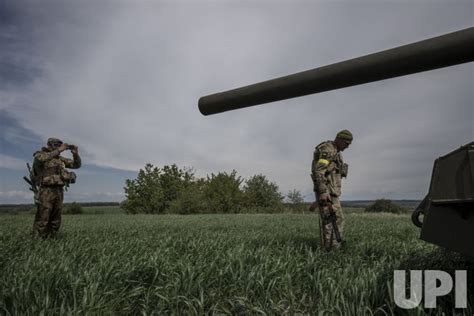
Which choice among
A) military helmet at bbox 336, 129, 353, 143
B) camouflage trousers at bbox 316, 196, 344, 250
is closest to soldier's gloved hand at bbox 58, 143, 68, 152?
camouflage trousers at bbox 316, 196, 344, 250

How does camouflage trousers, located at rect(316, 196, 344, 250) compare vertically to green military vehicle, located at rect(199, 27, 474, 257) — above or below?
below

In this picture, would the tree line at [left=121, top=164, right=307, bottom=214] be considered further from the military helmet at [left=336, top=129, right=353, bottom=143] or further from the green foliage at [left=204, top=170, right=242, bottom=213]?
the military helmet at [left=336, top=129, right=353, bottom=143]

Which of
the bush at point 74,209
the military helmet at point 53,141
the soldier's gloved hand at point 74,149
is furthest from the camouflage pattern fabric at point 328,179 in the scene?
the bush at point 74,209

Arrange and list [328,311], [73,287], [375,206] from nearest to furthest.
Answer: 1. [328,311]
2. [73,287]
3. [375,206]

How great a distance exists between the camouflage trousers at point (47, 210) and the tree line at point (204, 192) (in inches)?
1694

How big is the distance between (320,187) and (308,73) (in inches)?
150

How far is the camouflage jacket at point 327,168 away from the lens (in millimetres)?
5918

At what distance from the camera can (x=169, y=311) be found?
10.1ft

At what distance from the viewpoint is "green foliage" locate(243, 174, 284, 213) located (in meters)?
58.0

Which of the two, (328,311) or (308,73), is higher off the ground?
(308,73)

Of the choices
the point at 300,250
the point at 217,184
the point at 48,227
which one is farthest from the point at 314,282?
the point at 217,184

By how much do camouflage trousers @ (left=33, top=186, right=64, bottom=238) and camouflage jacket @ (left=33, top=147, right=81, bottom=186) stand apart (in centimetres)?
20

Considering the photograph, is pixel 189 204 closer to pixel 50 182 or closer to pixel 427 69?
pixel 50 182

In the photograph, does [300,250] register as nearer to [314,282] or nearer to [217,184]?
[314,282]
